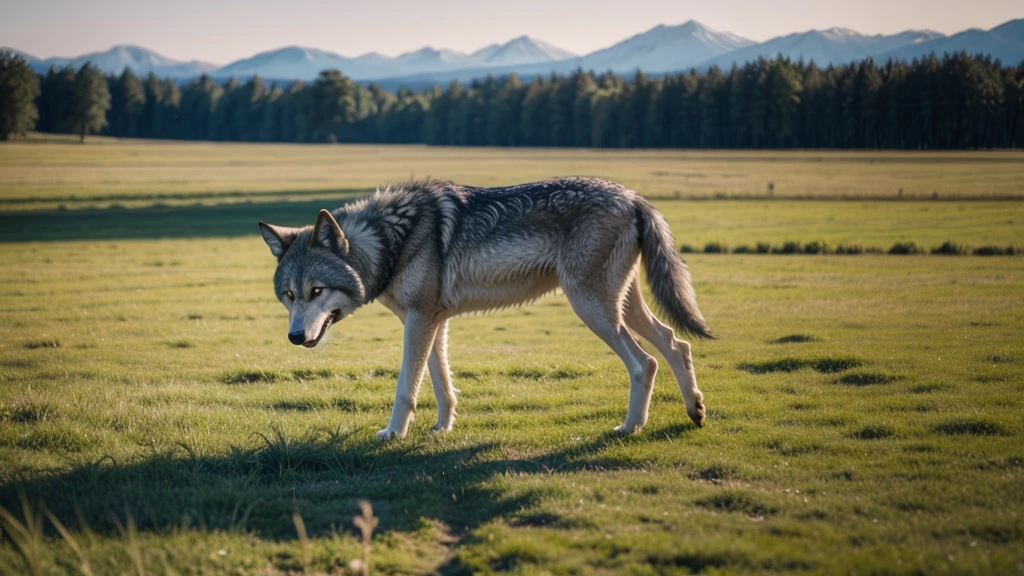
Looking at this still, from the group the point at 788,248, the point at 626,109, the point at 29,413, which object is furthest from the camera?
the point at 626,109

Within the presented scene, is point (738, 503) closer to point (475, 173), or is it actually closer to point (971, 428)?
point (971, 428)

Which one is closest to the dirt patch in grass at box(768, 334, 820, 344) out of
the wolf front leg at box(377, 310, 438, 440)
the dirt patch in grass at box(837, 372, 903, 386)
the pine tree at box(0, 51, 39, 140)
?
the dirt patch in grass at box(837, 372, 903, 386)

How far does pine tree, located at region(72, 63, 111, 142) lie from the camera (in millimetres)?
83188

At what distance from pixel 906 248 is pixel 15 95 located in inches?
1800

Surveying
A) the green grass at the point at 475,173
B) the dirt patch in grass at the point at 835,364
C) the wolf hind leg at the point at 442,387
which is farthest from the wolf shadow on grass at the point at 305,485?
the green grass at the point at 475,173

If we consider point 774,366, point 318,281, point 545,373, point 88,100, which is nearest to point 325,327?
point 318,281

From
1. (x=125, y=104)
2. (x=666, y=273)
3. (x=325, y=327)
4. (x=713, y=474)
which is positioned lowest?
(x=713, y=474)

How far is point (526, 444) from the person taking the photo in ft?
27.8

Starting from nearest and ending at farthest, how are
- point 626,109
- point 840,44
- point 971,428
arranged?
point 971,428 → point 840,44 → point 626,109

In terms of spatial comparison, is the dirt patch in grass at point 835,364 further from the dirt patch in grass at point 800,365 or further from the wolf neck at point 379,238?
the wolf neck at point 379,238

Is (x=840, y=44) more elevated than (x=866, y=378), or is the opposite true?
(x=840, y=44)

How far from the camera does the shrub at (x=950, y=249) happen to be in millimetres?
28328

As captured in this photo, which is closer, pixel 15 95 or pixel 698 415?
pixel 698 415

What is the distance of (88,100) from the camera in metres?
86.9
